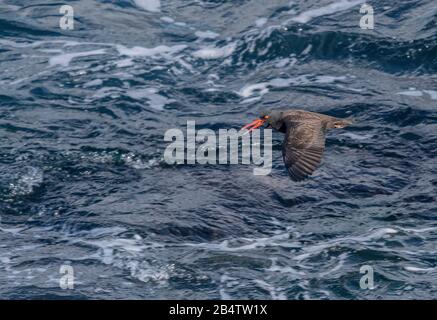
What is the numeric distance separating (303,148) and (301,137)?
27cm

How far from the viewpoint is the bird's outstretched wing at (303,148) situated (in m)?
11.1

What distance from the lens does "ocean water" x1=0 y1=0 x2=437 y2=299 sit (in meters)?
10.7

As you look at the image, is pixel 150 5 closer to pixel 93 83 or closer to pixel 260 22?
pixel 260 22

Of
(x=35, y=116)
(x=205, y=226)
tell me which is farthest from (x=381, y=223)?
(x=35, y=116)

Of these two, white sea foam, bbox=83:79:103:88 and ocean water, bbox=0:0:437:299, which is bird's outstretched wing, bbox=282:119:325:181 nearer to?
ocean water, bbox=0:0:437:299

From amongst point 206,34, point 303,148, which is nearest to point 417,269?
point 303,148

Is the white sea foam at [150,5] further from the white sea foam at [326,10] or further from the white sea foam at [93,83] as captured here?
the white sea foam at [93,83]

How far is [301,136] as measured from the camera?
38.5 feet

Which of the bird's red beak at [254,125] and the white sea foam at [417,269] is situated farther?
the bird's red beak at [254,125]

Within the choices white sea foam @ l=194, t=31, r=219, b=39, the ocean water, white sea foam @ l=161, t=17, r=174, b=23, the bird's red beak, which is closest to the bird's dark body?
the bird's red beak

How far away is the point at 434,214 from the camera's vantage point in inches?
464

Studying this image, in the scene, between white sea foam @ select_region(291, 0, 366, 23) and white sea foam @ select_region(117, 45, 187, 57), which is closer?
white sea foam @ select_region(117, 45, 187, 57)

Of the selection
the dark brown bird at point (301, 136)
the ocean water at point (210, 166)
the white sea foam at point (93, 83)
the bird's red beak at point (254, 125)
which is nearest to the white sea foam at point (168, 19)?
the ocean water at point (210, 166)
